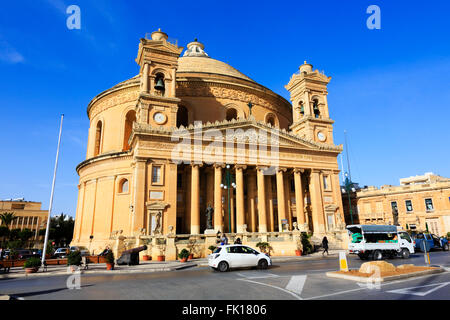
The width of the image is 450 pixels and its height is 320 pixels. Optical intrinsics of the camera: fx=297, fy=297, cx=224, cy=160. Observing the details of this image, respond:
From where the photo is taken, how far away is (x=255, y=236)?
26375 mm

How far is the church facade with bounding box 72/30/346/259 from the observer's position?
89.5 ft

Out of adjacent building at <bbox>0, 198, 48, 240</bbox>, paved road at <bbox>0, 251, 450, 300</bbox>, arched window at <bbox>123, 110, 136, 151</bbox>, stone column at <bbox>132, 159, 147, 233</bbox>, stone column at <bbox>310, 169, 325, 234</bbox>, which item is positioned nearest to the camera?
paved road at <bbox>0, 251, 450, 300</bbox>

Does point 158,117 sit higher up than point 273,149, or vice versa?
point 158,117

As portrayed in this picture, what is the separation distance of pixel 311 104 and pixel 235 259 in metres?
29.0

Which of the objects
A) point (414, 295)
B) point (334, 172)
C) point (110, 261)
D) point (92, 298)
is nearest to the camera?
point (414, 295)

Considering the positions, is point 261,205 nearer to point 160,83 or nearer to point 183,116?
point 183,116

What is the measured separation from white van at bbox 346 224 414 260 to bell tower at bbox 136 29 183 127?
1969cm

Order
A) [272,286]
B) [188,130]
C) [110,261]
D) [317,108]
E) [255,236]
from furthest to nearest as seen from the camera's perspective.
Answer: [317,108]
[188,130]
[255,236]
[110,261]
[272,286]

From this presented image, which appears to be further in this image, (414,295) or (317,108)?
(317,108)

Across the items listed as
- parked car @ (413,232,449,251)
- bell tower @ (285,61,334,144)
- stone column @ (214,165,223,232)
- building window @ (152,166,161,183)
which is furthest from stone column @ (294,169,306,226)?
building window @ (152,166,161,183)

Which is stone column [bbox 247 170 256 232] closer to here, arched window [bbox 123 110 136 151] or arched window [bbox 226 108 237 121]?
arched window [bbox 226 108 237 121]
